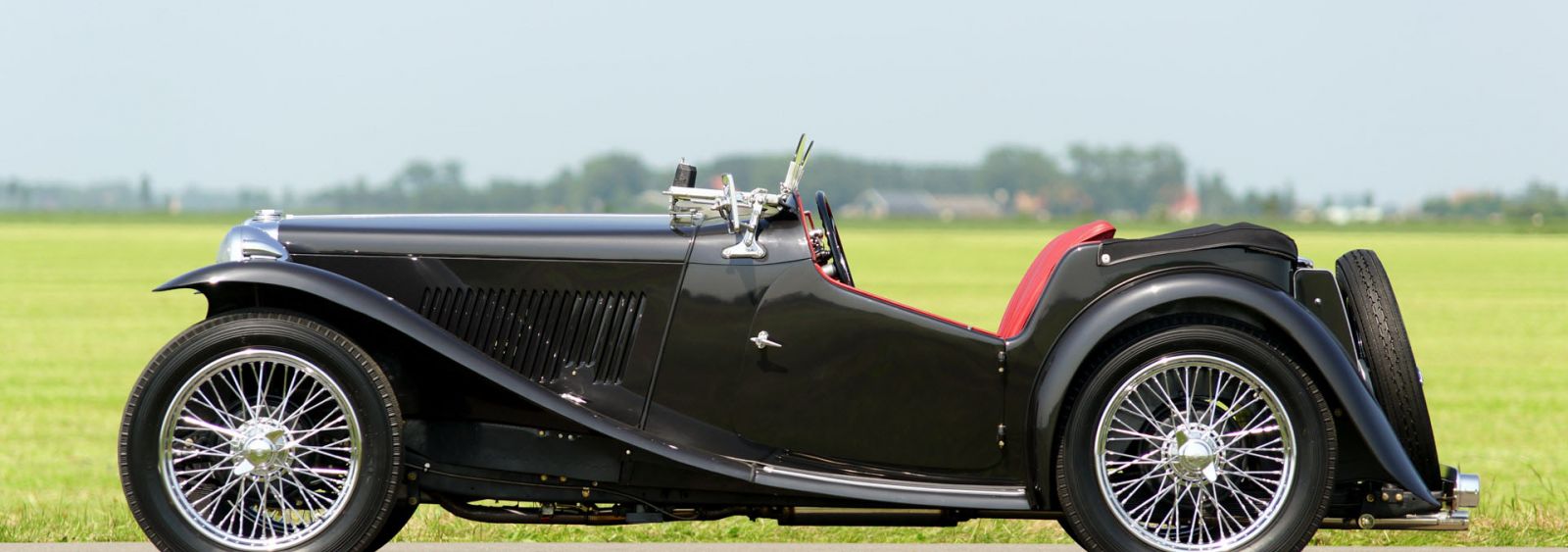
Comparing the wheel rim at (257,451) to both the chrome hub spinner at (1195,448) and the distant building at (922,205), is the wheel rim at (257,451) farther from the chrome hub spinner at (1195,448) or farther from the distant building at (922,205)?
the distant building at (922,205)

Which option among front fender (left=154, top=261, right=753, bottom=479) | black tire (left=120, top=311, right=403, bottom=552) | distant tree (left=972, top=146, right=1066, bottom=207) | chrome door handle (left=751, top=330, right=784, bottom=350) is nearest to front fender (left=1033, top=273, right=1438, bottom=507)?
chrome door handle (left=751, top=330, right=784, bottom=350)

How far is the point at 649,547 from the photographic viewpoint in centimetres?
480

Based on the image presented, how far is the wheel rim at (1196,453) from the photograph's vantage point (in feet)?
13.9

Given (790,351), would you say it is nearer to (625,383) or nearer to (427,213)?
(625,383)

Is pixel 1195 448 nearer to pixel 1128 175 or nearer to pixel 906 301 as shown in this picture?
pixel 906 301

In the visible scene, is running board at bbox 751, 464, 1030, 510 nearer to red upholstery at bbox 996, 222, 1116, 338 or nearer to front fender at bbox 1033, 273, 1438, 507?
front fender at bbox 1033, 273, 1438, 507

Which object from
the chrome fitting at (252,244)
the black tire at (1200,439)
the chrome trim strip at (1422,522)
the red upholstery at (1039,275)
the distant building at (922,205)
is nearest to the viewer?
the black tire at (1200,439)

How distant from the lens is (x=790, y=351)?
4.34 meters

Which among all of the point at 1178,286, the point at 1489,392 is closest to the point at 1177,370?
the point at 1178,286

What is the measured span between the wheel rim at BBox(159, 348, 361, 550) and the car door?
1.13 m

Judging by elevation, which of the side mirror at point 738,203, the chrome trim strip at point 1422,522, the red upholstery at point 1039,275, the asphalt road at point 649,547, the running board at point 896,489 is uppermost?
the side mirror at point 738,203

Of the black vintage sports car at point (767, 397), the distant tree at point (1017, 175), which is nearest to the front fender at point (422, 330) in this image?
the black vintage sports car at point (767, 397)

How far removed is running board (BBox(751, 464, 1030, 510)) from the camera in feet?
14.0

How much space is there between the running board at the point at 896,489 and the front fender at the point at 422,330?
0.30ft
